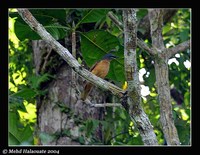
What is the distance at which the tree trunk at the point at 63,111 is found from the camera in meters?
4.42

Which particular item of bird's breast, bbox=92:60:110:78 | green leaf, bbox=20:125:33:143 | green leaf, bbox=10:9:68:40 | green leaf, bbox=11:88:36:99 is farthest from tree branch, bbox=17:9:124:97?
green leaf, bbox=11:88:36:99

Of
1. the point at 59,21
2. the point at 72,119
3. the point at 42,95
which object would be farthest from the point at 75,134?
the point at 59,21

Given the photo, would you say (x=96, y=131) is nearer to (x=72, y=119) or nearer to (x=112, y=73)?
(x=72, y=119)

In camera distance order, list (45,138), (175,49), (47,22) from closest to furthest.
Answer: (47,22)
(175,49)
(45,138)

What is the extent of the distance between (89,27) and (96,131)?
1.04 meters

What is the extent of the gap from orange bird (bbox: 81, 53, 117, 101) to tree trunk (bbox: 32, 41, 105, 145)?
120 mm

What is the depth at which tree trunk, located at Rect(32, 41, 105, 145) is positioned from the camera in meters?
4.42

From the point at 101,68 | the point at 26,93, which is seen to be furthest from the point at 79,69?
the point at 26,93

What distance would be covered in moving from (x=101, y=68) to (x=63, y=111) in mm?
625

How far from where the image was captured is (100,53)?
3.92m

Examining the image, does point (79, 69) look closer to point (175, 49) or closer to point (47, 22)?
point (47, 22)

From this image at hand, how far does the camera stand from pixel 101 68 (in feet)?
13.7

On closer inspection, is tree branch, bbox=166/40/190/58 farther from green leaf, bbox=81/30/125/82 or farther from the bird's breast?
the bird's breast

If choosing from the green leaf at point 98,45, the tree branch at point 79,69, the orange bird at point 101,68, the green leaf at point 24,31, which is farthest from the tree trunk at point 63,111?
the tree branch at point 79,69
